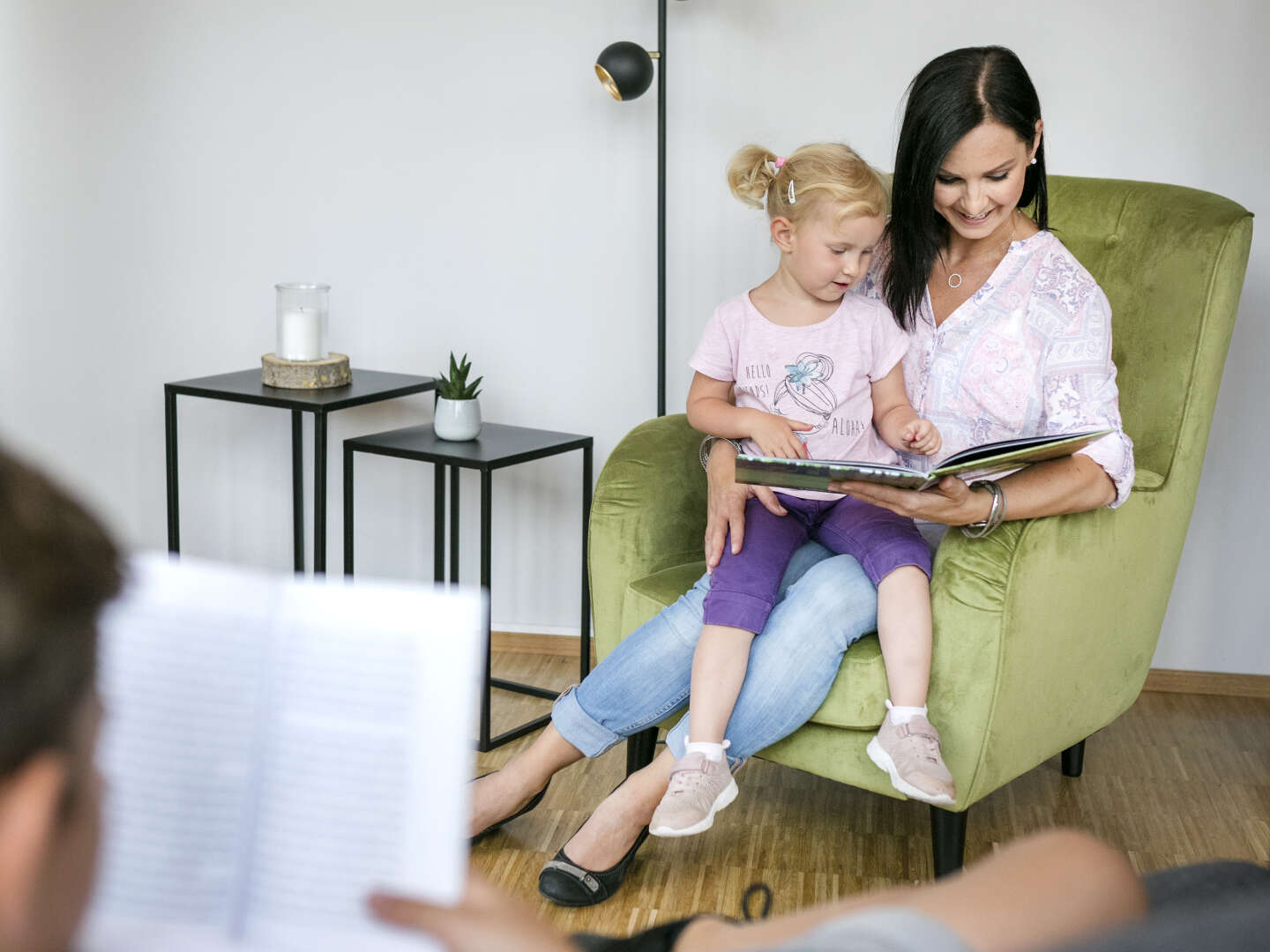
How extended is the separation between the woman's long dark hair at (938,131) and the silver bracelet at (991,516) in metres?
0.34

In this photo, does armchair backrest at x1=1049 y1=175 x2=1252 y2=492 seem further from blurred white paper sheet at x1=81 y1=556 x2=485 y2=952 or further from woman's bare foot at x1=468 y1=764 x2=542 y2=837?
blurred white paper sheet at x1=81 y1=556 x2=485 y2=952

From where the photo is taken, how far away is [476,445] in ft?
7.24

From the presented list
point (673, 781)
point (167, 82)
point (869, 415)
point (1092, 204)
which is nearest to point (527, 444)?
point (869, 415)

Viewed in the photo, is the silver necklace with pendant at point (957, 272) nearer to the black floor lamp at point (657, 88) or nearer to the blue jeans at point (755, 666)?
the blue jeans at point (755, 666)

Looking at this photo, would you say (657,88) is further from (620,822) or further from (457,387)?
(620,822)

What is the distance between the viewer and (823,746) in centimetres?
169

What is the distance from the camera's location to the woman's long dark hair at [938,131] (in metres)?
1.70

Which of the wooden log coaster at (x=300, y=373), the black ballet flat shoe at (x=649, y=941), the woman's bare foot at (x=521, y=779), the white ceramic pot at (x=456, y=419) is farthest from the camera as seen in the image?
the wooden log coaster at (x=300, y=373)

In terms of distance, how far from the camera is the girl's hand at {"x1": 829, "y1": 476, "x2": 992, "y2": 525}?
159 centimetres

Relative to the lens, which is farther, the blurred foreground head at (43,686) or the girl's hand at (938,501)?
the girl's hand at (938,501)

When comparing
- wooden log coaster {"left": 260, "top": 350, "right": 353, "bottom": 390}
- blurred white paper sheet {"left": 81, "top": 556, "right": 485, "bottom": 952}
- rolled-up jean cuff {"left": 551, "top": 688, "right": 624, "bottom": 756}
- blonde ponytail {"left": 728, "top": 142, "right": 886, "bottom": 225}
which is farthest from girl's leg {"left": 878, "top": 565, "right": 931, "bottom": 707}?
wooden log coaster {"left": 260, "top": 350, "right": 353, "bottom": 390}

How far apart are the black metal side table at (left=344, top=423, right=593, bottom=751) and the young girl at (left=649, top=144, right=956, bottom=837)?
39 cm

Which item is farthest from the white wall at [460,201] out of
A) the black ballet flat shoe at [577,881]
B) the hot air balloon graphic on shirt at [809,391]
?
the black ballet flat shoe at [577,881]

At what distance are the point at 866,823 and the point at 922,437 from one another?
65cm
